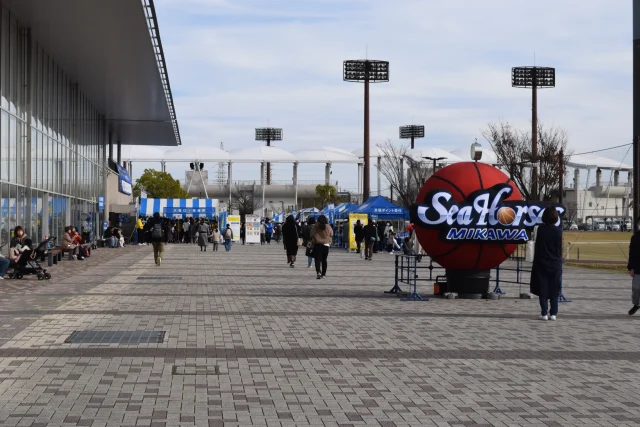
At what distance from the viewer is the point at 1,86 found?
83.0ft

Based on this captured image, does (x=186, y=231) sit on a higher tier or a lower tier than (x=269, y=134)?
lower

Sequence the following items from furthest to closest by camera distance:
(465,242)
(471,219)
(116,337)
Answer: (465,242) < (471,219) < (116,337)

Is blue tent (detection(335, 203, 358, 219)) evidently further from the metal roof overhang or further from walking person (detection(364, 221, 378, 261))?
walking person (detection(364, 221, 378, 261))

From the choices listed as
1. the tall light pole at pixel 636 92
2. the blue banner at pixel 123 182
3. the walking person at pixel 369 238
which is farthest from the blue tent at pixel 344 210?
the tall light pole at pixel 636 92

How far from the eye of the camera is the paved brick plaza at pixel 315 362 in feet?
24.0

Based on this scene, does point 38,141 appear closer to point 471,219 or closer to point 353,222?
point 353,222

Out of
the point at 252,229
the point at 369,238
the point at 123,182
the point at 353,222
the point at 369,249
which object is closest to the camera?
the point at 369,238

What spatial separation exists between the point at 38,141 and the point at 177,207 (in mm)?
29659

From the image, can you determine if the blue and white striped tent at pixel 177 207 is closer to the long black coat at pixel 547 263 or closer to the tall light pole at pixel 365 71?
the tall light pole at pixel 365 71

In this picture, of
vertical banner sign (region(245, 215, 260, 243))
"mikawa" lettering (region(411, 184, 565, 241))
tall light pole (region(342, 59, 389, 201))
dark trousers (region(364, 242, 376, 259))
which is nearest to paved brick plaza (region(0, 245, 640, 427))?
"mikawa" lettering (region(411, 184, 565, 241))

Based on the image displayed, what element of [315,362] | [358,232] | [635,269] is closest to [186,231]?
[358,232]

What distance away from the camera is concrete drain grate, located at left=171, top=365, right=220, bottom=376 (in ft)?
29.4

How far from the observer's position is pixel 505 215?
1709 cm

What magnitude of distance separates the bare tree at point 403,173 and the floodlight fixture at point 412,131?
35.5m
